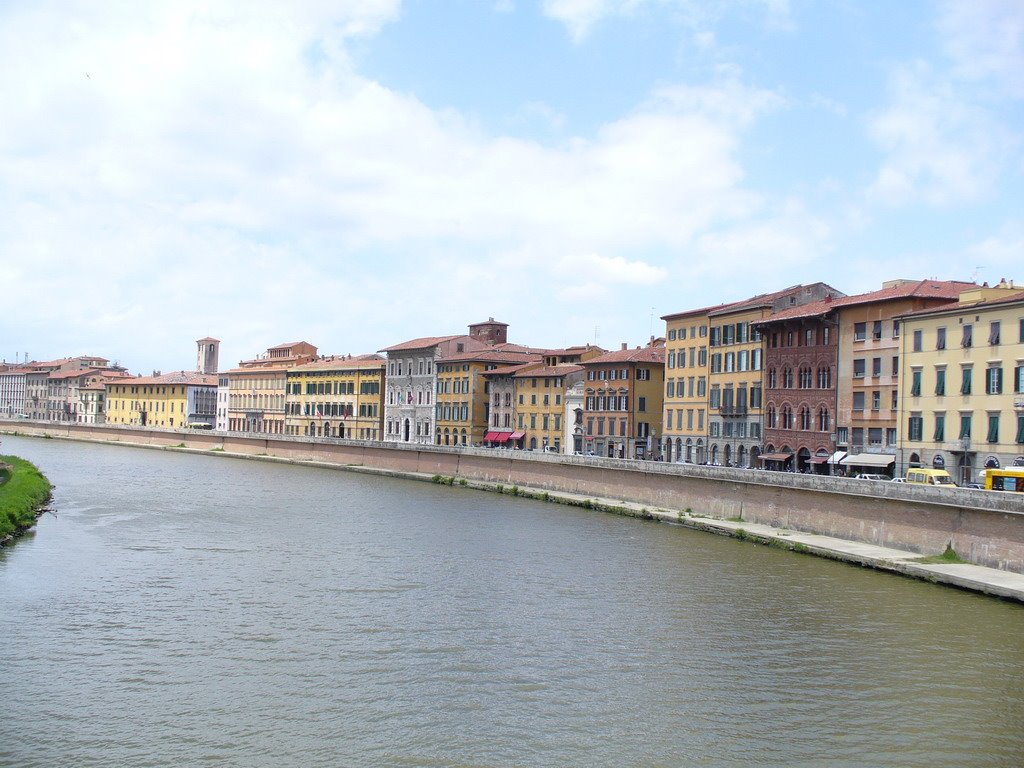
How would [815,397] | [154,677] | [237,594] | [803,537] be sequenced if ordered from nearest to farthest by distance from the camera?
[154,677], [237,594], [803,537], [815,397]

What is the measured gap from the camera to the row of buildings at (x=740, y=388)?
2010 inches

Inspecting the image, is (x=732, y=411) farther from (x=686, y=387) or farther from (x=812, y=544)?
(x=812, y=544)

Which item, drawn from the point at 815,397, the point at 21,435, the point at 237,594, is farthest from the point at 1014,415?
the point at 21,435

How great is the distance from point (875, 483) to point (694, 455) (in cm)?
3572

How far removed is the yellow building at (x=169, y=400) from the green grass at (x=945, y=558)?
419 ft

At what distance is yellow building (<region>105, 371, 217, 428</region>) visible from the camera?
154000 mm

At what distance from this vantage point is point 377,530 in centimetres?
4925

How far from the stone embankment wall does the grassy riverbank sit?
30.8m

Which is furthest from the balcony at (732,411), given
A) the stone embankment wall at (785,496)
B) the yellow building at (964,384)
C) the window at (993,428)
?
the window at (993,428)

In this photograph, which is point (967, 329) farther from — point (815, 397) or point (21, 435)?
point (21, 435)

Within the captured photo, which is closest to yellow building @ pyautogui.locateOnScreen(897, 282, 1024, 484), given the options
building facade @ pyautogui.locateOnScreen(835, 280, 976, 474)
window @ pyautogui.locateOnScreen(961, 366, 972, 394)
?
window @ pyautogui.locateOnScreen(961, 366, 972, 394)

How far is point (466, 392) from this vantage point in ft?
341

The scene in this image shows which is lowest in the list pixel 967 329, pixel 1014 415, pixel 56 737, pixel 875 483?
pixel 56 737

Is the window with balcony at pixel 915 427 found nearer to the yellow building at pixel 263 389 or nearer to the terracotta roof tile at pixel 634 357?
the terracotta roof tile at pixel 634 357
